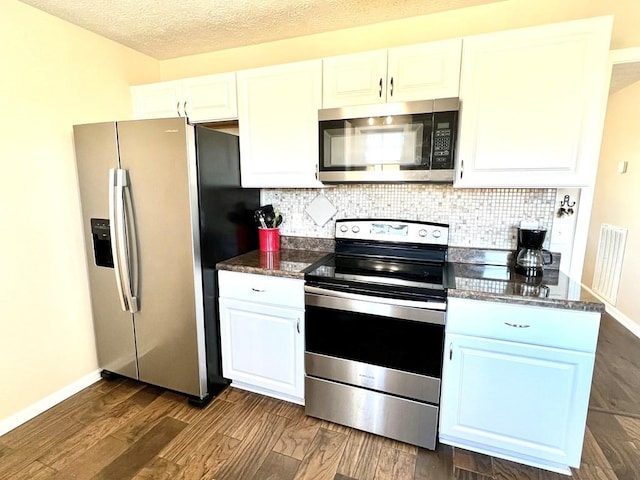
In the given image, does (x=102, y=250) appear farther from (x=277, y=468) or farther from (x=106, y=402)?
(x=277, y=468)

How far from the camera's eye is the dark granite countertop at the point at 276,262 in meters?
1.92

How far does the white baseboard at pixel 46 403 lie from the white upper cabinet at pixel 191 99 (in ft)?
6.41

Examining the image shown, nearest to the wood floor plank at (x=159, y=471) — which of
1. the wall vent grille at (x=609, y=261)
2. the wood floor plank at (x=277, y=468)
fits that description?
the wood floor plank at (x=277, y=468)

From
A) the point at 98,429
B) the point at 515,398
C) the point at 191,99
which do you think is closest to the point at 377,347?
the point at 515,398

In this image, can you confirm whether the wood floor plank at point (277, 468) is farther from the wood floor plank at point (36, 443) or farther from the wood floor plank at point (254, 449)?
the wood floor plank at point (36, 443)

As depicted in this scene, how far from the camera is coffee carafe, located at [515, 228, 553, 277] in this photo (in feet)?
5.95

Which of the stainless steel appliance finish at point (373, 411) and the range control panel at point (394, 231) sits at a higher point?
the range control panel at point (394, 231)

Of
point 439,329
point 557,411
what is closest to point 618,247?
point 557,411

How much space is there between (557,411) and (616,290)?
2.63 meters

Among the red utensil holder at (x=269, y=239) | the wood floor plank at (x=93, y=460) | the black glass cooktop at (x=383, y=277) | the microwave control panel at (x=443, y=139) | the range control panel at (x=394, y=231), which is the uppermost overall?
the microwave control panel at (x=443, y=139)

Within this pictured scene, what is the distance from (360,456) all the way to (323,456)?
7.6 inches

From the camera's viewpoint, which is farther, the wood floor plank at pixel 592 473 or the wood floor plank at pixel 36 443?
the wood floor plank at pixel 36 443

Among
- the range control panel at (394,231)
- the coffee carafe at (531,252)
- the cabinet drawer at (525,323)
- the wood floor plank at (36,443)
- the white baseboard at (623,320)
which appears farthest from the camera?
Answer: the white baseboard at (623,320)

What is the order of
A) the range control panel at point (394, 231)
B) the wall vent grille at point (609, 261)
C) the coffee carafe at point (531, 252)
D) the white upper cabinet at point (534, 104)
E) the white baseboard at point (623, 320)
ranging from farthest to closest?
1. the wall vent grille at point (609, 261)
2. the white baseboard at point (623, 320)
3. the range control panel at point (394, 231)
4. the coffee carafe at point (531, 252)
5. the white upper cabinet at point (534, 104)
